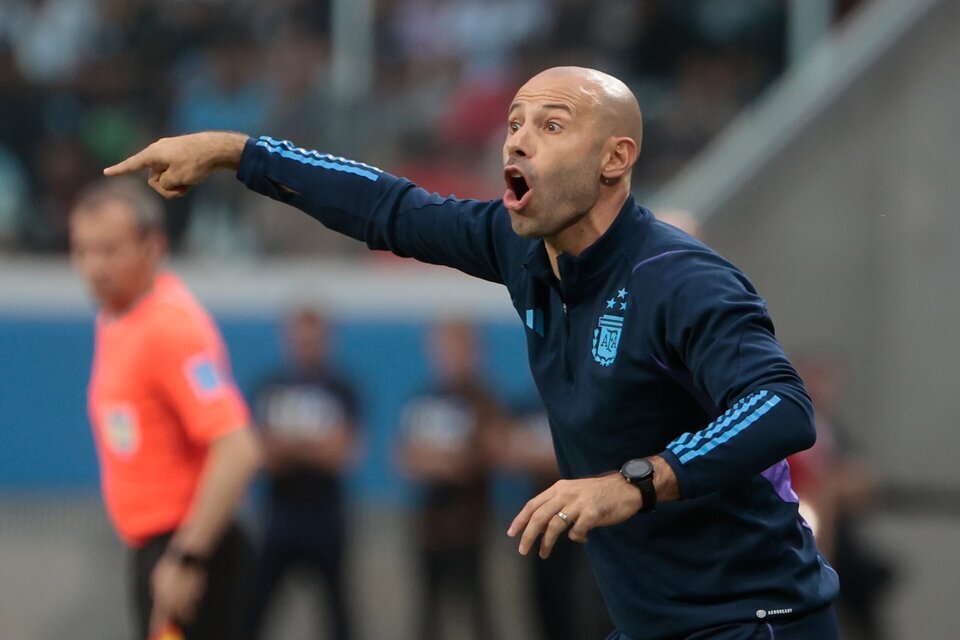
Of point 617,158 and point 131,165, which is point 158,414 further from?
point 617,158

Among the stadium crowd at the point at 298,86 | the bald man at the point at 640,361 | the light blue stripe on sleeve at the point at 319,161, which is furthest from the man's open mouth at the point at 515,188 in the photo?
the stadium crowd at the point at 298,86

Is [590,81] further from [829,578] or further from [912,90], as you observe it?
[912,90]

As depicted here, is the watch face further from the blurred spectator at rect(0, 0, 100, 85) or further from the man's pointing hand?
the blurred spectator at rect(0, 0, 100, 85)

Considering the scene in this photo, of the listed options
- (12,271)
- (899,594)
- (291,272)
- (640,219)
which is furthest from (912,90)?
(640,219)

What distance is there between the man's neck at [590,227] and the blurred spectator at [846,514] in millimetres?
4735

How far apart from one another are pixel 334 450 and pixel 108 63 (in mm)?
3082

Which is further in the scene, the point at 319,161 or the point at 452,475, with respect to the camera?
the point at 452,475

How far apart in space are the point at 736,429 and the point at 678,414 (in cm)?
41

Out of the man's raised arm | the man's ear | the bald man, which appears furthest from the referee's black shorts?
the man's ear

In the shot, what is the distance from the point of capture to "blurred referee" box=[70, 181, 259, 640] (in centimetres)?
545

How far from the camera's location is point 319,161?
158 inches

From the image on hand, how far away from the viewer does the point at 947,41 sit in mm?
9125

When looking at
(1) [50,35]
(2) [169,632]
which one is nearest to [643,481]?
(2) [169,632]

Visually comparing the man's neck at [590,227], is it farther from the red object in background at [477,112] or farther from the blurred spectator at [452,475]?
the red object in background at [477,112]
